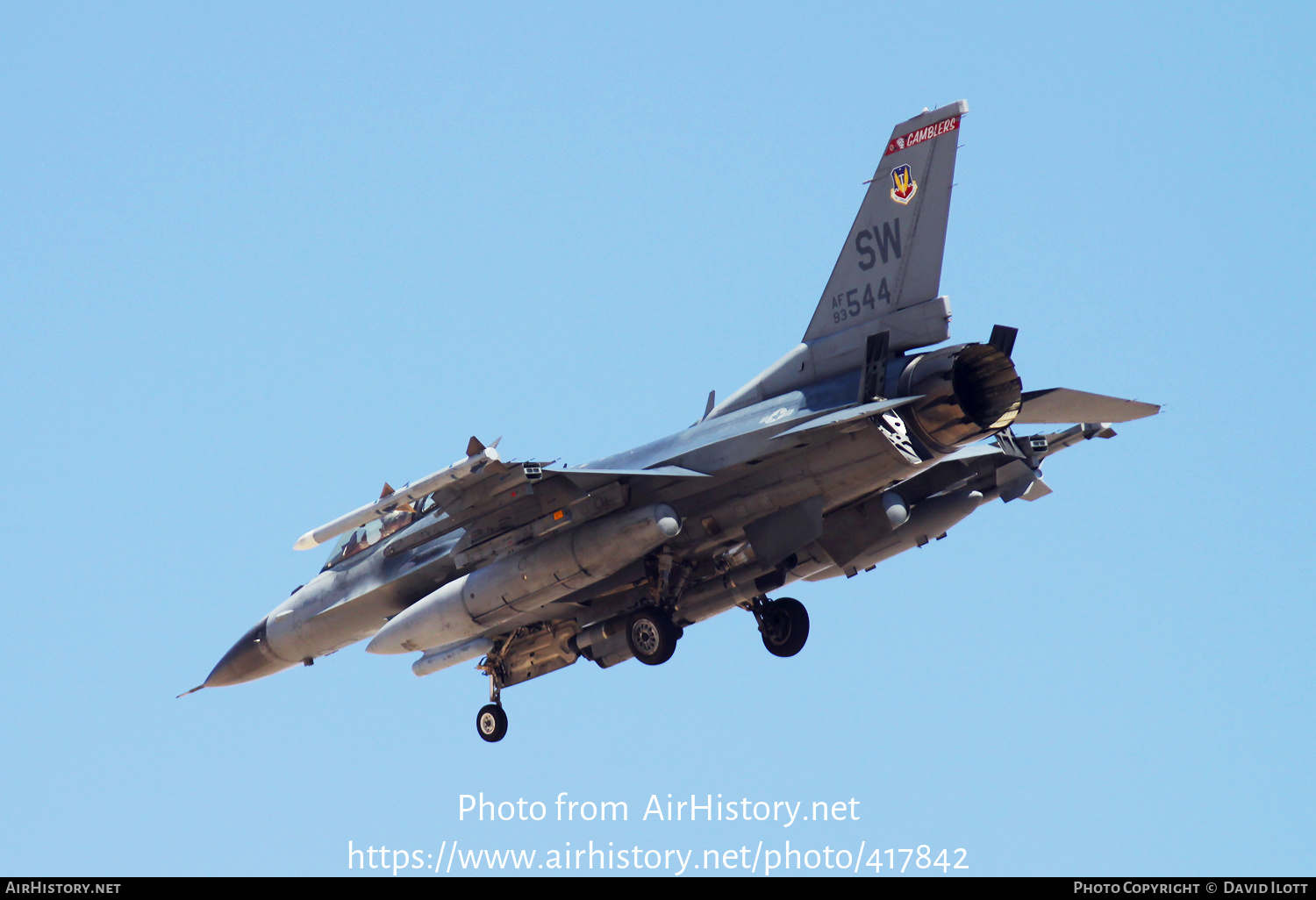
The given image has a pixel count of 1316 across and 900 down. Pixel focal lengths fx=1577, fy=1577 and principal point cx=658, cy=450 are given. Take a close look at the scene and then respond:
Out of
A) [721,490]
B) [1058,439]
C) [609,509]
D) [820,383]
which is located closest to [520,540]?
[609,509]

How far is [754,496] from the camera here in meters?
18.5

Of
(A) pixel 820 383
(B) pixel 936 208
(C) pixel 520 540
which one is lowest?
(C) pixel 520 540

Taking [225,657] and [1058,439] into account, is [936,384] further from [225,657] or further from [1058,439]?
[225,657]

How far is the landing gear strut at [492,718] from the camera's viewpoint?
2181cm

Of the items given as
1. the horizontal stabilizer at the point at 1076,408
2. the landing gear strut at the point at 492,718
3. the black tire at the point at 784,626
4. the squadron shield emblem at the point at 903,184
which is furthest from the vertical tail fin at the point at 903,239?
the landing gear strut at the point at 492,718

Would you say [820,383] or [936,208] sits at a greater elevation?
[936,208]

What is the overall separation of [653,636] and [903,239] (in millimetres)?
5821

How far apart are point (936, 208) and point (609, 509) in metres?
5.14

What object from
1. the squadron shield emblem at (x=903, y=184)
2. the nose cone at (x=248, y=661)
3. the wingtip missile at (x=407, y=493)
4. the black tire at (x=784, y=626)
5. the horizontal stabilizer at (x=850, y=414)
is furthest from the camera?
the nose cone at (x=248, y=661)

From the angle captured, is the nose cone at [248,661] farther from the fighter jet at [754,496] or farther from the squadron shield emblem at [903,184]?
the squadron shield emblem at [903,184]

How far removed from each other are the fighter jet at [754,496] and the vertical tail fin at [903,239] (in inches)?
0.9
